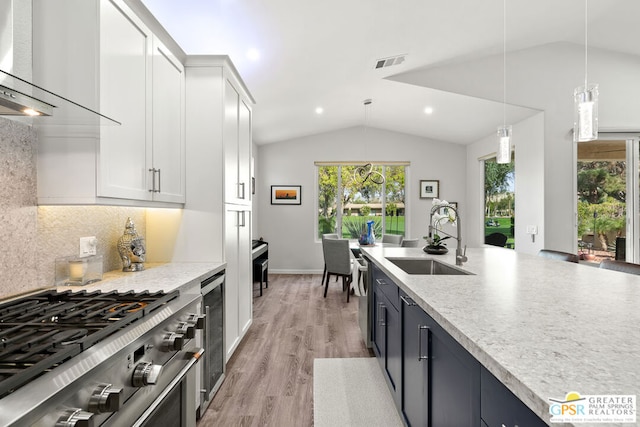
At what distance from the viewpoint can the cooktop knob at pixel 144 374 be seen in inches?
41.3

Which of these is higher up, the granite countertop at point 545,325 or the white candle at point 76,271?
the white candle at point 76,271

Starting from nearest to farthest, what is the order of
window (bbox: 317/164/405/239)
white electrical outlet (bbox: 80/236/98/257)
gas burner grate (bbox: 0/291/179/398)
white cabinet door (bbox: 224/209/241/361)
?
1. gas burner grate (bbox: 0/291/179/398)
2. white electrical outlet (bbox: 80/236/98/257)
3. white cabinet door (bbox: 224/209/241/361)
4. window (bbox: 317/164/405/239)

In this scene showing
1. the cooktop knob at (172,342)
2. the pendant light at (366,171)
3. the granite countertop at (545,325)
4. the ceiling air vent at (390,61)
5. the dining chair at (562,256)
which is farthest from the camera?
the pendant light at (366,171)

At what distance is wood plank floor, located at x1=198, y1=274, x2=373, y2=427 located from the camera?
7.02 ft

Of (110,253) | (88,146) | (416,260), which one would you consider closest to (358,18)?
(416,260)

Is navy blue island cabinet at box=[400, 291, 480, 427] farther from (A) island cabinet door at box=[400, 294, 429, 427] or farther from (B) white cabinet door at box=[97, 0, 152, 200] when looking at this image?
(B) white cabinet door at box=[97, 0, 152, 200]

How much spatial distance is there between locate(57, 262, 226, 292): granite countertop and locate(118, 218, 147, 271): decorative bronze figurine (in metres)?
0.05

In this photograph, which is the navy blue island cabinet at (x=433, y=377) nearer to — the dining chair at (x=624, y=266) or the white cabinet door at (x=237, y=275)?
the white cabinet door at (x=237, y=275)

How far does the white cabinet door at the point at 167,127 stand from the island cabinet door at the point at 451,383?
1.67 metres

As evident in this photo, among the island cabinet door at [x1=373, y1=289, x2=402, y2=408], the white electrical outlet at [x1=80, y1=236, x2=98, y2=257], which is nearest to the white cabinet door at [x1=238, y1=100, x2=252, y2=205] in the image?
the white electrical outlet at [x1=80, y1=236, x2=98, y2=257]

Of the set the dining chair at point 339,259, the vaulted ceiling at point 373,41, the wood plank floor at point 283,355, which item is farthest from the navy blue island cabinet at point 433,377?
the dining chair at point 339,259

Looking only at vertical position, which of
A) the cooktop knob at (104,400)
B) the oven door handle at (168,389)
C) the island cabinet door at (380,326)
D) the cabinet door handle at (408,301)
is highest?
the cabinet door handle at (408,301)

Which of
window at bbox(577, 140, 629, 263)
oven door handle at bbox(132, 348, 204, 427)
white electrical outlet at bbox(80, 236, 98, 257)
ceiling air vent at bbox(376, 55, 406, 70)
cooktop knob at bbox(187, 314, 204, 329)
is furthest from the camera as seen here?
window at bbox(577, 140, 629, 263)

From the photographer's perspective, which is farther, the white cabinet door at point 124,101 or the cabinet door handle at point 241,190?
the cabinet door handle at point 241,190
